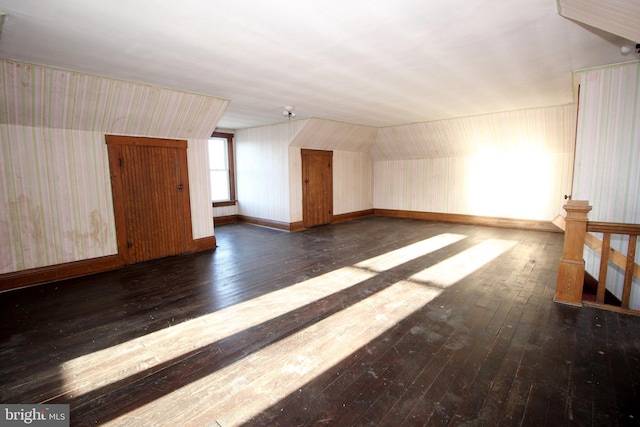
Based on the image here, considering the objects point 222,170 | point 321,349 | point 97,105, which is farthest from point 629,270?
point 222,170

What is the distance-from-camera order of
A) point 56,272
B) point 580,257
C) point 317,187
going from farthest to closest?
1. point 317,187
2. point 56,272
3. point 580,257

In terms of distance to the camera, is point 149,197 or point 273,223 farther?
point 273,223

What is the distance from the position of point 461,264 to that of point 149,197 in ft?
16.5

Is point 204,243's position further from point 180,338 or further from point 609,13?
point 609,13

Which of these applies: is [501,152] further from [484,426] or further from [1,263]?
[1,263]

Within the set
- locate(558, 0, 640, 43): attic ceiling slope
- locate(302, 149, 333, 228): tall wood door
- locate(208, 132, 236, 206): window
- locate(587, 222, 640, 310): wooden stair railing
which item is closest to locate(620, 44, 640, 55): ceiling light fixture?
locate(558, 0, 640, 43): attic ceiling slope

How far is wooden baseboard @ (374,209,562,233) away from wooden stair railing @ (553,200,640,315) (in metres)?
4.36

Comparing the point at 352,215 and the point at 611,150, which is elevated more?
the point at 611,150

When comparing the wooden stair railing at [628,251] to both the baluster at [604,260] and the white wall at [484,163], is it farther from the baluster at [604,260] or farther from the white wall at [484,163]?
the white wall at [484,163]

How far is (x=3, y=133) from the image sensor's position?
3725 millimetres

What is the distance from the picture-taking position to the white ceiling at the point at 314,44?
2330mm

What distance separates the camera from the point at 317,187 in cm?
798

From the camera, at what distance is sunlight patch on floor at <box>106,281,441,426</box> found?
5.99 feet

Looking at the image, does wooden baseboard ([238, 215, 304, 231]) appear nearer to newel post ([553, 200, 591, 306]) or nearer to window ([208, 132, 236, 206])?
window ([208, 132, 236, 206])
